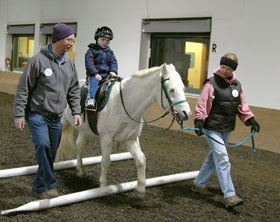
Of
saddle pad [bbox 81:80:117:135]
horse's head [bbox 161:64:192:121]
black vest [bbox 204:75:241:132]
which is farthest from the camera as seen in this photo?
saddle pad [bbox 81:80:117:135]

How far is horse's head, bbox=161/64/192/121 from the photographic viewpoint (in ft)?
12.5

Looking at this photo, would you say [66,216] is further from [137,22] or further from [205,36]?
[137,22]

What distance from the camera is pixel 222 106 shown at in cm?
418

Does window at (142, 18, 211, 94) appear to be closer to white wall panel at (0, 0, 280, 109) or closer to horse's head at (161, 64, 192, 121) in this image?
white wall panel at (0, 0, 280, 109)

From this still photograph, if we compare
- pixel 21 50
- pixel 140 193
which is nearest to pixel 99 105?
pixel 140 193

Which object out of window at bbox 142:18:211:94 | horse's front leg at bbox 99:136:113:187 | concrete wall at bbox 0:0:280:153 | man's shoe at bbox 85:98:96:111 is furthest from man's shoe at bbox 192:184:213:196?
window at bbox 142:18:211:94

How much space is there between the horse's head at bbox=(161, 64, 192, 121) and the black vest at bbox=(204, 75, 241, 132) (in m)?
0.47

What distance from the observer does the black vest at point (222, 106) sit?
418 cm

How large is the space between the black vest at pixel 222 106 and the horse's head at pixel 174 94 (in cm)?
47

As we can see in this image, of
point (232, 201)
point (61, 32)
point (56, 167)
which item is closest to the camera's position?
point (61, 32)

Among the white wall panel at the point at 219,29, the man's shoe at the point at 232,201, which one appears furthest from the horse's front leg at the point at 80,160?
the white wall panel at the point at 219,29

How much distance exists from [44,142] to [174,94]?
4.46 feet

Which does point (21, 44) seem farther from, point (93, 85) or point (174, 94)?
point (174, 94)

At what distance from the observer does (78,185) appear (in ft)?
15.1
